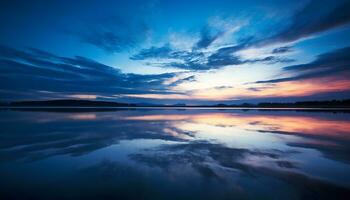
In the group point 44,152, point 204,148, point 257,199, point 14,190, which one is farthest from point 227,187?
point 44,152

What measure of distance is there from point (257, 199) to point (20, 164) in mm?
6138

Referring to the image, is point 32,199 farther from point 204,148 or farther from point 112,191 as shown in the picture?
point 204,148

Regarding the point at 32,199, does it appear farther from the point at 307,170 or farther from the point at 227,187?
the point at 307,170

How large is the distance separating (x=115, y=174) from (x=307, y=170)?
16.5ft

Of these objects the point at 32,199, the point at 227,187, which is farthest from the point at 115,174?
the point at 227,187

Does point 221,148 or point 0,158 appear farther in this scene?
point 221,148

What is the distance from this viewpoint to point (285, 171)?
4988mm

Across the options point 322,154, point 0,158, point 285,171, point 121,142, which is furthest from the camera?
point 121,142

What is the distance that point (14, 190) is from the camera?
368 cm

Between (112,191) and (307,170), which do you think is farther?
(307,170)

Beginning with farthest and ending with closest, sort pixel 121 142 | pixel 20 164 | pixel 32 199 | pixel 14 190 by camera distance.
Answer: pixel 121 142, pixel 20 164, pixel 14 190, pixel 32 199

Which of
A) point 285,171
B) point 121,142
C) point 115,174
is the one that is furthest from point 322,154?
point 121,142

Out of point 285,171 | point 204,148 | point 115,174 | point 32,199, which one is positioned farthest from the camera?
point 204,148

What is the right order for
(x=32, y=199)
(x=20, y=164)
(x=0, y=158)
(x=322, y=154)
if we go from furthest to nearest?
(x=322, y=154), (x=0, y=158), (x=20, y=164), (x=32, y=199)
